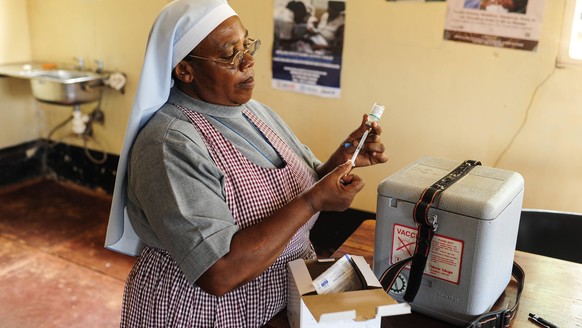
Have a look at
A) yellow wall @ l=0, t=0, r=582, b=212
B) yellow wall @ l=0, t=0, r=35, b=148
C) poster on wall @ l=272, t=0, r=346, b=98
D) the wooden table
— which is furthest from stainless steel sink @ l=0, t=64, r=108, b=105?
the wooden table

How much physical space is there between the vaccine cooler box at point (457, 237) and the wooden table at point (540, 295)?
0.14 feet

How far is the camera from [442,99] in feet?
8.64

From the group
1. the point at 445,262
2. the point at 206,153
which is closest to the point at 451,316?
the point at 445,262

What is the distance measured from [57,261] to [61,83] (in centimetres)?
110

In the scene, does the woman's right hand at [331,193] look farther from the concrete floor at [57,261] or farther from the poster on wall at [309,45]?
the concrete floor at [57,261]

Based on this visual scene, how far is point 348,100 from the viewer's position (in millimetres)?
2885

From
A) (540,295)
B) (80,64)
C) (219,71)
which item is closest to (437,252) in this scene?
(540,295)

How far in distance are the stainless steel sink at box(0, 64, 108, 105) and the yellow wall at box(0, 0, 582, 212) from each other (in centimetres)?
122

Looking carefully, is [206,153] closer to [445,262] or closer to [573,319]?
[445,262]

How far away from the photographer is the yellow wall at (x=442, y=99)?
7.88 feet

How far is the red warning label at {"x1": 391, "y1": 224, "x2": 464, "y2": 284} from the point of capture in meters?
1.22

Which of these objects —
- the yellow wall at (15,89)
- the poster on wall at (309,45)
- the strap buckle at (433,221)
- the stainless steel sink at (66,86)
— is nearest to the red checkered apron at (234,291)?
the strap buckle at (433,221)

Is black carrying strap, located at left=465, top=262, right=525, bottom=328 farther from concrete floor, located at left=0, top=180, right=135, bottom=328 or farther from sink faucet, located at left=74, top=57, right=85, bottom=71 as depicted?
sink faucet, located at left=74, top=57, right=85, bottom=71

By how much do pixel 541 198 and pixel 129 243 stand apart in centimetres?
185
